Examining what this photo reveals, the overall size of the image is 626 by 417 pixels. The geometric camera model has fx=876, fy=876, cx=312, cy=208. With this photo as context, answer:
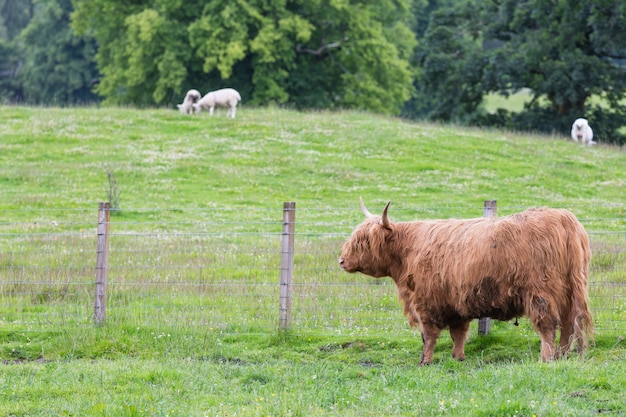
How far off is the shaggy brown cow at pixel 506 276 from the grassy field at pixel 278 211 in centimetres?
50

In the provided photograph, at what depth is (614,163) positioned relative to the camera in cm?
3050

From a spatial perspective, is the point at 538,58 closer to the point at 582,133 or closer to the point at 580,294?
the point at 582,133

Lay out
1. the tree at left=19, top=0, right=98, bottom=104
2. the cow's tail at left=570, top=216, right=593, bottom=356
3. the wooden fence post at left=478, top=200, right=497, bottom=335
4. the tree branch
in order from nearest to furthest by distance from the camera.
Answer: the cow's tail at left=570, top=216, right=593, bottom=356, the wooden fence post at left=478, top=200, right=497, bottom=335, the tree branch, the tree at left=19, top=0, right=98, bottom=104

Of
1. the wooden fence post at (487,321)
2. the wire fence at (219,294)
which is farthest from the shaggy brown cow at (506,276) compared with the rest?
the wire fence at (219,294)

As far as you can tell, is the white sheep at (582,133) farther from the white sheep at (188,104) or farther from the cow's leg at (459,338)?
the cow's leg at (459,338)

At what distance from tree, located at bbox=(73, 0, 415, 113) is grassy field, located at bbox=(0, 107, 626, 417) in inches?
347

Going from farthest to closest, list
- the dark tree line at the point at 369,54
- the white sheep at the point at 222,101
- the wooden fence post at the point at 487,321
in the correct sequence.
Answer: the dark tree line at the point at 369,54 < the white sheep at the point at 222,101 < the wooden fence post at the point at 487,321

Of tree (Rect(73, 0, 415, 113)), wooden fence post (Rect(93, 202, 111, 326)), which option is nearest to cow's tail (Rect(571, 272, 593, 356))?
wooden fence post (Rect(93, 202, 111, 326))

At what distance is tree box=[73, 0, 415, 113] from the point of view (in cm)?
4497

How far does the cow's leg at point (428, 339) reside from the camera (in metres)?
10.7

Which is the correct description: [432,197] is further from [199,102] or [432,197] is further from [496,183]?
[199,102]

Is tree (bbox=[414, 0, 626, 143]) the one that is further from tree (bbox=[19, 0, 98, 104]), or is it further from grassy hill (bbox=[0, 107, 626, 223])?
tree (bbox=[19, 0, 98, 104])

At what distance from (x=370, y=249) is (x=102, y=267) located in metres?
3.81

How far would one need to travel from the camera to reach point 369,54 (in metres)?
48.3
